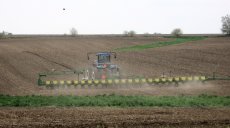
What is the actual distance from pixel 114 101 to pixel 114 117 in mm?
4320

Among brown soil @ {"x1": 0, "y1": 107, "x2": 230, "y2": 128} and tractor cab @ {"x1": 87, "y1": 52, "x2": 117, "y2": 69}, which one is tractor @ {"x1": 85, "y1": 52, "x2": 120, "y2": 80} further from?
brown soil @ {"x1": 0, "y1": 107, "x2": 230, "y2": 128}

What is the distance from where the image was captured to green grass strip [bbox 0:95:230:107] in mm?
22000

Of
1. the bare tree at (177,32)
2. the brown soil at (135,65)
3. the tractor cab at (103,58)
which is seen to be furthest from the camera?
the bare tree at (177,32)

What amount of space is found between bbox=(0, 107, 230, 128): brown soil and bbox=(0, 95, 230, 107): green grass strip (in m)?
1.39

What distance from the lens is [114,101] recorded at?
888 inches

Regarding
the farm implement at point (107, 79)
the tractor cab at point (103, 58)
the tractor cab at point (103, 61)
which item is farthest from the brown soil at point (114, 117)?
the tractor cab at point (103, 58)

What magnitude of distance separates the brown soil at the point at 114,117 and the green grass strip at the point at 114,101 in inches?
54.9

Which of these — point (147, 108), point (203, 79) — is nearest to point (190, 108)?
point (147, 108)

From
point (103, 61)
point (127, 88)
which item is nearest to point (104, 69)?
point (103, 61)

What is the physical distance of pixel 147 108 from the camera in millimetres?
20797

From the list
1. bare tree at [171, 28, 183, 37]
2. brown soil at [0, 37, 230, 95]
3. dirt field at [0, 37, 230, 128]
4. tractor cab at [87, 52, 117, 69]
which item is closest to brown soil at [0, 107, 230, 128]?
dirt field at [0, 37, 230, 128]

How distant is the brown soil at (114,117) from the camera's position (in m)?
17.0

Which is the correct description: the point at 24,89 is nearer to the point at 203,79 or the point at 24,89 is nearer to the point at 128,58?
the point at 203,79

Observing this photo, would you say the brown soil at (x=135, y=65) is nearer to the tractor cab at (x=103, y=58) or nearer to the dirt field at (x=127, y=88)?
the dirt field at (x=127, y=88)
